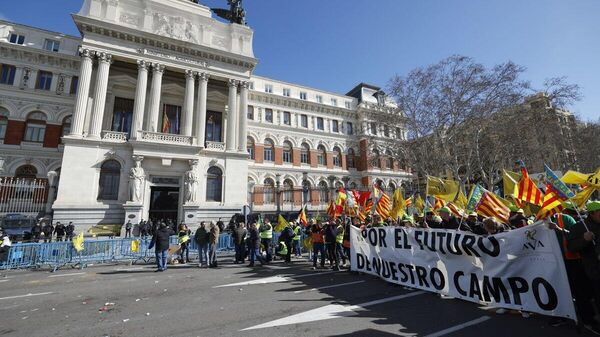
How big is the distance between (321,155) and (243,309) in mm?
31979

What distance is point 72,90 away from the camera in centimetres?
2597

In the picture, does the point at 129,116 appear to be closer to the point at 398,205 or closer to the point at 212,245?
the point at 212,245

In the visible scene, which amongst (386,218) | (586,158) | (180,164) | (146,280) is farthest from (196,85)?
(586,158)

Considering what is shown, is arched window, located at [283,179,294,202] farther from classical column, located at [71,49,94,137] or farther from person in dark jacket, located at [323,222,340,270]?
person in dark jacket, located at [323,222,340,270]

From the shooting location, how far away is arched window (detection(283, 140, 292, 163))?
34519 millimetres

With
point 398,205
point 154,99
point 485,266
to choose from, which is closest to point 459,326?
point 485,266

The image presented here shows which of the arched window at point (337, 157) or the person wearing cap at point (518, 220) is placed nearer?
the person wearing cap at point (518, 220)

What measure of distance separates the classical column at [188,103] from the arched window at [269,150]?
10938 millimetres

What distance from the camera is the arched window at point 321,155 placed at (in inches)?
1450

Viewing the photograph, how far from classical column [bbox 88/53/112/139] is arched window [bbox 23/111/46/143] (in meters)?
8.19

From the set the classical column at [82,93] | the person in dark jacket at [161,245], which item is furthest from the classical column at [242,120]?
the person in dark jacket at [161,245]

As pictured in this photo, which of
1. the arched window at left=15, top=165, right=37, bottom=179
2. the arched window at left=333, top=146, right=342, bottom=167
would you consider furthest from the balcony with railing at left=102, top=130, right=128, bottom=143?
the arched window at left=333, top=146, right=342, bottom=167

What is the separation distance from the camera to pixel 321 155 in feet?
122

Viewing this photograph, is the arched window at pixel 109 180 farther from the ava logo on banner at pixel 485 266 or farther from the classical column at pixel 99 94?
the ava logo on banner at pixel 485 266
